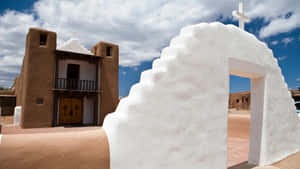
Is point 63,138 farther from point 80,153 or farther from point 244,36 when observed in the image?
point 244,36

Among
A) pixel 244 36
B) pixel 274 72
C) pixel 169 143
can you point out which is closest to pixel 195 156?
pixel 169 143

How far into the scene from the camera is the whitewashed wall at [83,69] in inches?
562

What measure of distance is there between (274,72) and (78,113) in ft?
44.9

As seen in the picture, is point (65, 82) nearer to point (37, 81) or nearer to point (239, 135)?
point (37, 81)

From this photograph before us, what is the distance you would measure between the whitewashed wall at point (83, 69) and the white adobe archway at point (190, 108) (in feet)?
42.3

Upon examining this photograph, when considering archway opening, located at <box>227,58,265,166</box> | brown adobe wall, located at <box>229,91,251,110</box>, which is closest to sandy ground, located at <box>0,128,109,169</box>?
archway opening, located at <box>227,58,265,166</box>

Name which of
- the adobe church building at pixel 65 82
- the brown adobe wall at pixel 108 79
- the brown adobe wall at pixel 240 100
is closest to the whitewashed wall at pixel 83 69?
the adobe church building at pixel 65 82

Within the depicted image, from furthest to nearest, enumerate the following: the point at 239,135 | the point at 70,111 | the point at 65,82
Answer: the point at 70,111 < the point at 65,82 < the point at 239,135

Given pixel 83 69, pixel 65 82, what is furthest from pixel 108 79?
pixel 65 82

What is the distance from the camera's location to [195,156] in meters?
3.21

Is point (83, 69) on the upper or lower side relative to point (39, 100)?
upper

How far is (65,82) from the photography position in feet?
46.4

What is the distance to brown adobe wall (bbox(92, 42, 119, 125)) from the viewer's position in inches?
598

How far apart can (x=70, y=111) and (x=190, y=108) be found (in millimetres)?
13502
